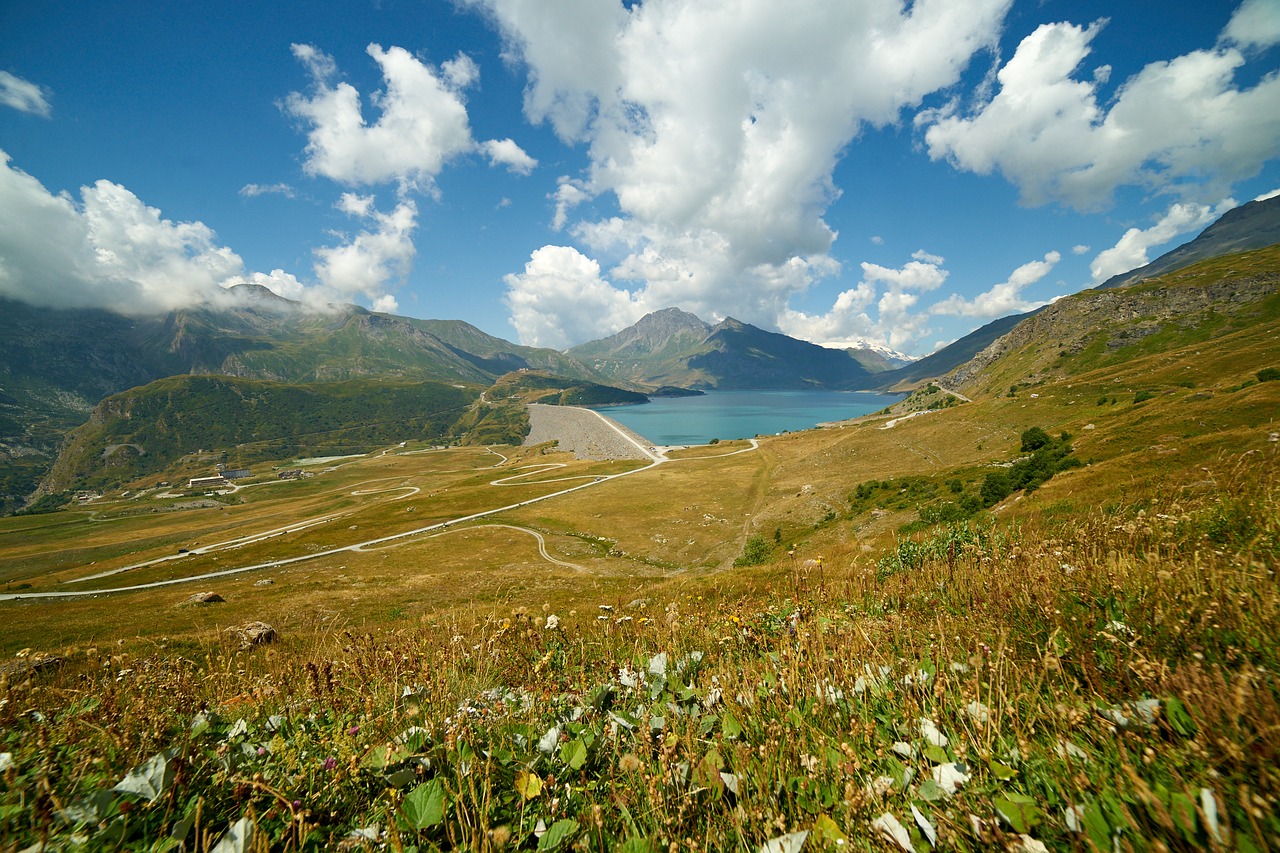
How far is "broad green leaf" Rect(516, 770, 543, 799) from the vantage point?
7.67ft

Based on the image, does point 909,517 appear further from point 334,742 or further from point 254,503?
point 254,503

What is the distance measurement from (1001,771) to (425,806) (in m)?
2.65

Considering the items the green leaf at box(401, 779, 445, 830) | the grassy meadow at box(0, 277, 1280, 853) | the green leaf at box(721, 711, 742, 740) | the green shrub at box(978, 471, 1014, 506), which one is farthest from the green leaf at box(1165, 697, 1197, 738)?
the green shrub at box(978, 471, 1014, 506)

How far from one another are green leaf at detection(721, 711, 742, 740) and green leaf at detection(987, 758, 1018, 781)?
1.34m

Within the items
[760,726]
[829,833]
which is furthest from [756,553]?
[829,833]

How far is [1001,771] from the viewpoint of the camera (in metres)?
2.07

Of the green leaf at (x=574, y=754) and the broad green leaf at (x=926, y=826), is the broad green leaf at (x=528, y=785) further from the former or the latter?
the broad green leaf at (x=926, y=826)

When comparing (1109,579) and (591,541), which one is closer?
(1109,579)

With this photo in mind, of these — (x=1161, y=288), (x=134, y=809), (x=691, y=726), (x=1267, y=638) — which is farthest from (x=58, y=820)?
(x=1161, y=288)

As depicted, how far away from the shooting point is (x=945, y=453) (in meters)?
54.9

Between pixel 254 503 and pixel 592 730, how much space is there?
710 ft

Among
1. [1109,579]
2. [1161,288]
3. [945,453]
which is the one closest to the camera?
[1109,579]

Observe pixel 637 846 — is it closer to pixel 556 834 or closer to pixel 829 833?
pixel 556 834

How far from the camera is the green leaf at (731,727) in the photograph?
292cm
